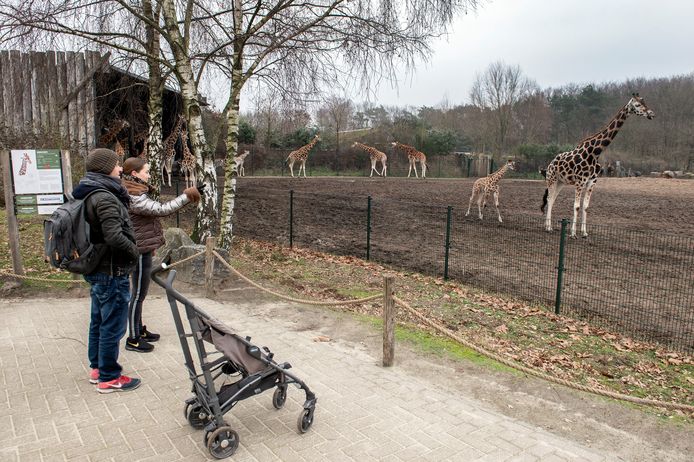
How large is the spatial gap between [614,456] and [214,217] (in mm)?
8474

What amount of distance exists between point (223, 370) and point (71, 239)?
151cm

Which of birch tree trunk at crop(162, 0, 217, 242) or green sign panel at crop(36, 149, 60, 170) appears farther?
birch tree trunk at crop(162, 0, 217, 242)

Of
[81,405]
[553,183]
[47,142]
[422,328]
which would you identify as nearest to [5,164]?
[81,405]

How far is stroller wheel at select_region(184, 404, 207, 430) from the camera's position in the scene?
3912 mm

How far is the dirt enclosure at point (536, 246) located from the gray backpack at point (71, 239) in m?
6.80

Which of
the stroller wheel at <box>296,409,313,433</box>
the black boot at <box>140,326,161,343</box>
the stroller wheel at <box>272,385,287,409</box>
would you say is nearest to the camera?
the stroller wheel at <box>296,409,313,433</box>

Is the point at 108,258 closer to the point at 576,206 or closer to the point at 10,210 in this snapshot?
the point at 10,210

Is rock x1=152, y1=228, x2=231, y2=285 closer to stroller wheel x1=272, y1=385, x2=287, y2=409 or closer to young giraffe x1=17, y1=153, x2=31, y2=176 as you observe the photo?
young giraffe x1=17, y1=153, x2=31, y2=176

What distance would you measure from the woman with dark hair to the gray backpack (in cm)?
90

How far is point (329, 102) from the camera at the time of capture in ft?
34.0

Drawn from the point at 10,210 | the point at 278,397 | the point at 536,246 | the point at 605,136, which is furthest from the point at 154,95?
the point at 605,136

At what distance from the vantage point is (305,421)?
12.8 ft

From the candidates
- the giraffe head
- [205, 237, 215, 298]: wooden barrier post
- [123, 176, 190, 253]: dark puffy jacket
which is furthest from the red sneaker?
the giraffe head

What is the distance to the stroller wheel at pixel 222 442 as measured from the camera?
3.46 m
